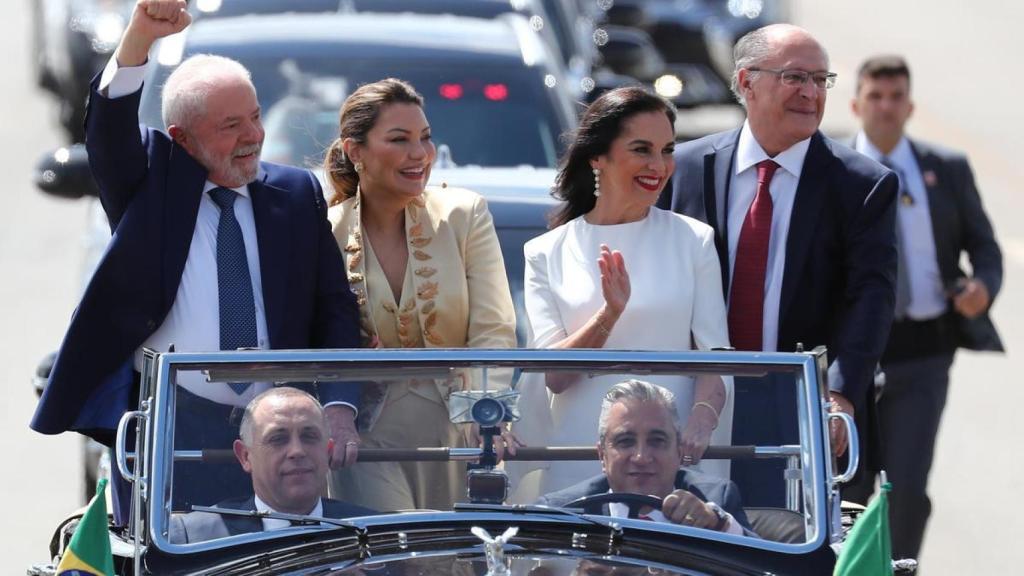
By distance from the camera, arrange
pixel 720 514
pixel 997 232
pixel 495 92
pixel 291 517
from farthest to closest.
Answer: pixel 997 232 < pixel 495 92 < pixel 720 514 < pixel 291 517

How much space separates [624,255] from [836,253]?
70cm

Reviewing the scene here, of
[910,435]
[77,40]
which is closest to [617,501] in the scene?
[910,435]

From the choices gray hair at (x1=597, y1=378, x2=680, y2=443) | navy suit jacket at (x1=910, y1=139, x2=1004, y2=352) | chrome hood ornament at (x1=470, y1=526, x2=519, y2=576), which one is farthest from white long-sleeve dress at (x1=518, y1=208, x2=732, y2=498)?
navy suit jacket at (x1=910, y1=139, x2=1004, y2=352)

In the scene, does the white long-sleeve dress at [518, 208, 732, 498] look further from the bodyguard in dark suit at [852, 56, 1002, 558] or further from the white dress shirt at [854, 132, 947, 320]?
the white dress shirt at [854, 132, 947, 320]

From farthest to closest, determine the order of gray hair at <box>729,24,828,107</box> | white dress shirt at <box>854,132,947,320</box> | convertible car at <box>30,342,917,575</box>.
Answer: white dress shirt at <box>854,132,947,320</box>
gray hair at <box>729,24,828,107</box>
convertible car at <box>30,342,917,575</box>

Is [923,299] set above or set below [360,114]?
below

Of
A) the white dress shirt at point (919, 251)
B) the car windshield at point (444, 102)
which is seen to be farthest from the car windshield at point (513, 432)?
the car windshield at point (444, 102)

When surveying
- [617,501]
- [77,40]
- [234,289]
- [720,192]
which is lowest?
[617,501]

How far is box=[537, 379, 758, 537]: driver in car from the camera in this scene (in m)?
4.46

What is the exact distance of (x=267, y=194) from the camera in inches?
211

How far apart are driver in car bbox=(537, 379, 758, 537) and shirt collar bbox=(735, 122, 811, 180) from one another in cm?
141

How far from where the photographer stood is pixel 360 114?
219 inches

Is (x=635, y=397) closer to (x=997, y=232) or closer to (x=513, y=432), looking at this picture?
(x=513, y=432)

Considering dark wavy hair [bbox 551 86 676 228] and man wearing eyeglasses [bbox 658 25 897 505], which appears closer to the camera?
dark wavy hair [bbox 551 86 676 228]
